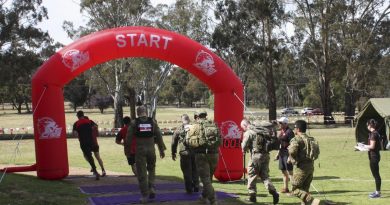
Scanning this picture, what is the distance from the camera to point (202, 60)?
37.6 feet

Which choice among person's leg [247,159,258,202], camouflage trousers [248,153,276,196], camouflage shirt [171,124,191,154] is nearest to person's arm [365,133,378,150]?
camouflage trousers [248,153,276,196]

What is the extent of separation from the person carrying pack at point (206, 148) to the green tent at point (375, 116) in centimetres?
1248

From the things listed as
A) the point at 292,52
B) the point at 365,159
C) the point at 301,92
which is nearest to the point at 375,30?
the point at 292,52

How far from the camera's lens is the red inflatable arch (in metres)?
11.0

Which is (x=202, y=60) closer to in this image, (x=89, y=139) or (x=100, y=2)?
(x=89, y=139)

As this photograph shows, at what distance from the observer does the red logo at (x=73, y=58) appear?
10966 millimetres

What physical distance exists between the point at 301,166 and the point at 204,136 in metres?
1.65

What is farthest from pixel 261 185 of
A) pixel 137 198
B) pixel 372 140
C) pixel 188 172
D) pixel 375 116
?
pixel 375 116

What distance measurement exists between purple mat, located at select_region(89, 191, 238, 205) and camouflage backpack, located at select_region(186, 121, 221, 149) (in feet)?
4.38

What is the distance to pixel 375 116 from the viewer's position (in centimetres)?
2089

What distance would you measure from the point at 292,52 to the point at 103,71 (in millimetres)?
17482

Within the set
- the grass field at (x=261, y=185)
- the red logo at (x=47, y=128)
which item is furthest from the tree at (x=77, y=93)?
the red logo at (x=47, y=128)

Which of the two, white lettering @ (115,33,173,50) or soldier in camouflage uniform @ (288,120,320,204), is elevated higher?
white lettering @ (115,33,173,50)

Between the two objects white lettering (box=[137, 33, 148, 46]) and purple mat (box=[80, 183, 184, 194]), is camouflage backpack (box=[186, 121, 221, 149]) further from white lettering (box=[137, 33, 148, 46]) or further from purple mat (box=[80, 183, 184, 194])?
white lettering (box=[137, 33, 148, 46])
